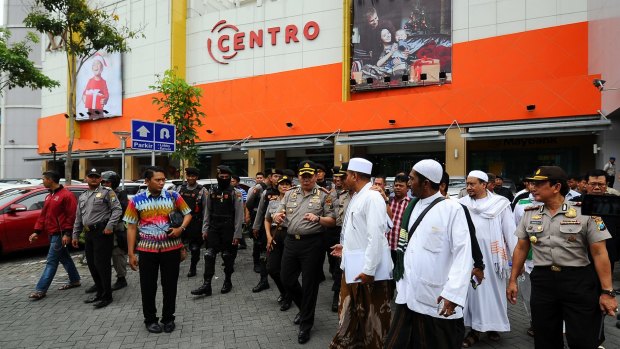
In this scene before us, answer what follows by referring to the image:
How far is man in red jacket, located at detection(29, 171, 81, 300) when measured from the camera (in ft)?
20.3

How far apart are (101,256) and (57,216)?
1.15 metres

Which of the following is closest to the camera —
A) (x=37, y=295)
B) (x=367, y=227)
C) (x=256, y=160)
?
(x=367, y=227)

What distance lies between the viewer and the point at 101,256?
5742 mm

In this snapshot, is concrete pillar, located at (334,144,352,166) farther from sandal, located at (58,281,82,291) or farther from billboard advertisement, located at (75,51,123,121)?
billboard advertisement, located at (75,51,123,121)

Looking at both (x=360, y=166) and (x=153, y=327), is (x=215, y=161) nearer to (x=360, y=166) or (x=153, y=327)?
(x=153, y=327)

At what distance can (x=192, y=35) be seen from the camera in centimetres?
2350

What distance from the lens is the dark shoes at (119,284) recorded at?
21.7 feet

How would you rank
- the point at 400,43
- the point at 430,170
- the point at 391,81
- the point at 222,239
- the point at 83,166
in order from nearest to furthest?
the point at 430,170 < the point at 222,239 < the point at 400,43 < the point at 391,81 < the point at 83,166

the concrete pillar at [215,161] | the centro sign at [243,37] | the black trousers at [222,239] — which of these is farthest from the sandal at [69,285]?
the concrete pillar at [215,161]

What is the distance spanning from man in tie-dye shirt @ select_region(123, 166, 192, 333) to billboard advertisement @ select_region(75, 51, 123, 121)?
23231mm

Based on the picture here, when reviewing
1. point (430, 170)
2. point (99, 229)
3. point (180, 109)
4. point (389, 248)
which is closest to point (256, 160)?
point (180, 109)

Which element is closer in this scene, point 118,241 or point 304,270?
point 304,270

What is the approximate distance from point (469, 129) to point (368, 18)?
6.81 metres

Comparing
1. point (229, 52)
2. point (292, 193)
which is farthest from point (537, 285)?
point (229, 52)
